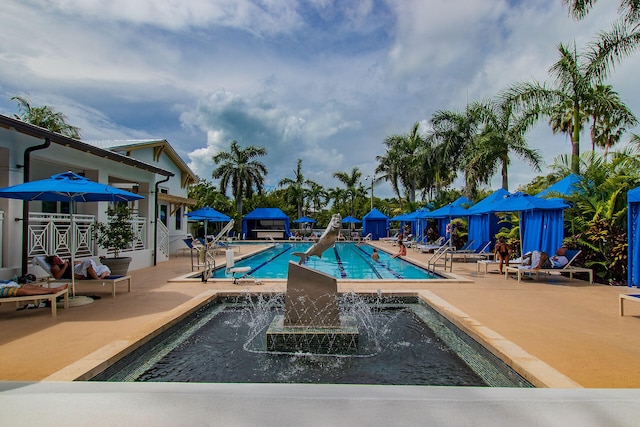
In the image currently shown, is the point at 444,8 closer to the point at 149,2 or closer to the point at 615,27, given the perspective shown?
the point at 615,27

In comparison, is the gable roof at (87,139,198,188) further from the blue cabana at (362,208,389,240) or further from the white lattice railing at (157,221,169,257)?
the blue cabana at (362,208,389,240)

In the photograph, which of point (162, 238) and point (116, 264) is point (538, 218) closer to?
point (116, 264)

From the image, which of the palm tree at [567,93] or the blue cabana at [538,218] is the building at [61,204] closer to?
the blue cabana at [538,218]

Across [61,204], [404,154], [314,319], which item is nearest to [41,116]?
[61,204]

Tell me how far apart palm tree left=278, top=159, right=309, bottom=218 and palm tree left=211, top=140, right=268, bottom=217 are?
8783 millimetres

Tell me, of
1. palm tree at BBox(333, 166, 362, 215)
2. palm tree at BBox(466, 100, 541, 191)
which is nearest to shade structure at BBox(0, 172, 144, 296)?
palm tree at BBox(466, 100, 541, 191)

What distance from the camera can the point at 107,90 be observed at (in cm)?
1527

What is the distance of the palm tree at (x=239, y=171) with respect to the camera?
36.1m

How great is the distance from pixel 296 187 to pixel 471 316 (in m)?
40.7

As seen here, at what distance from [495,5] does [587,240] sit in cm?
696

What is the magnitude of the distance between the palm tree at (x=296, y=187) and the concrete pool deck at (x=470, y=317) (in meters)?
36.5

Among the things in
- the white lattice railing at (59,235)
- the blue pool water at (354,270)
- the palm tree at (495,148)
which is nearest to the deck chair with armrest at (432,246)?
the blue pool water at (354,270)

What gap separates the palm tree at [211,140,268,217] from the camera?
119ft

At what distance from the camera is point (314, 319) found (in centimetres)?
519
